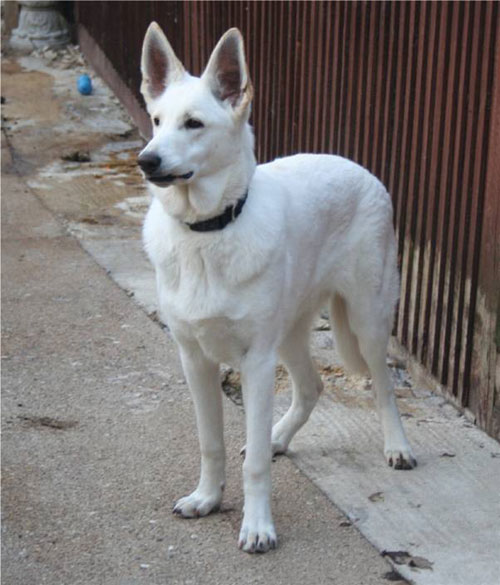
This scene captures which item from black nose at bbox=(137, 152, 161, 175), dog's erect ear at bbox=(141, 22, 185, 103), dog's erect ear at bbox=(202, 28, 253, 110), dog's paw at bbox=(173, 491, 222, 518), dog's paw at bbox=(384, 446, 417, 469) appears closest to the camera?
black nose at bbox=(137, 152, 161, 175)

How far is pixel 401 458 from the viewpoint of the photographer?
185 inches

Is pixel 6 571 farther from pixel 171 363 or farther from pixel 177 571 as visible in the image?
pixel 171 363

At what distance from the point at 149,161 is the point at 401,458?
5.77ft

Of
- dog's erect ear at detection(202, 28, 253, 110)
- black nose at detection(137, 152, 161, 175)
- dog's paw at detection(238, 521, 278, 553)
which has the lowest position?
dog's paw at detection(238, 521, 278, 553)

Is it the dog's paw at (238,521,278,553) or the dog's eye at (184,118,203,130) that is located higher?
the dog's eye at (184,118,203,130)

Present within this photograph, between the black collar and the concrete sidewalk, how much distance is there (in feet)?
3.65

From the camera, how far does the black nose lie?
12.3ft

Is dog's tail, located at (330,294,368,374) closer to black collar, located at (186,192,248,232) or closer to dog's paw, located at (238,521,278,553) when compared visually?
black collar, located at (186,192,248,232)

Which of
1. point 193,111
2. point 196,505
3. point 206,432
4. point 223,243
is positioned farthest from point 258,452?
point 193,111

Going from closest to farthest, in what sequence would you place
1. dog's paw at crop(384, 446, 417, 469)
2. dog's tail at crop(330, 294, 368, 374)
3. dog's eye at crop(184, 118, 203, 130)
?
dog's eye at crop(184, 118, 203, 130) < dog's paw at crop(384, 446, 417, 469) < dog's tail at crop(330, 294, 368, 374)

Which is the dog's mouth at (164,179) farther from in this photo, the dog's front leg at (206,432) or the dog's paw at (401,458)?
the dog's paw at (401,458)

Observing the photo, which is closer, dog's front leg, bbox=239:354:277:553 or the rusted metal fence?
dog's front leg, bbox=239:354:277:553

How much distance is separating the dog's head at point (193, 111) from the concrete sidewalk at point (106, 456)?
1309mm

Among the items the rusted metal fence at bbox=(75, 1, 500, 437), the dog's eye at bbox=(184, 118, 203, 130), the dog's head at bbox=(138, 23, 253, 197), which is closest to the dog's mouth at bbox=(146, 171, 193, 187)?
the dog's head at bbox=(138, 23, 253, 197)
